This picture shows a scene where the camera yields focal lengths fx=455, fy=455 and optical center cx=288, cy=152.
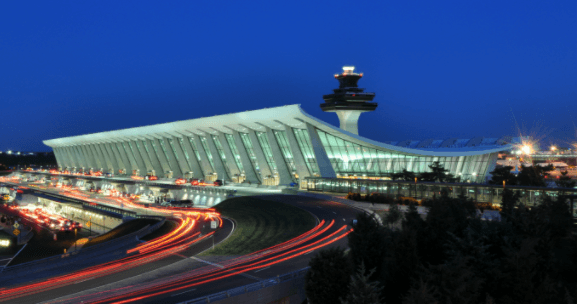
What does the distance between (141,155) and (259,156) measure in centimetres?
3736

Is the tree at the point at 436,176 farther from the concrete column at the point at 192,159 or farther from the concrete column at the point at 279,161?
the concrete column at the point at 192,159

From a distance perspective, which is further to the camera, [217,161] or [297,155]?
[217,161]

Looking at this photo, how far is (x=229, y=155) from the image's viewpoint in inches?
2410

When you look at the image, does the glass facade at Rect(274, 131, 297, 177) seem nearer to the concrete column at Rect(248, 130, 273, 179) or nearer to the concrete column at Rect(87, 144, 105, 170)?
the concrete column at Rect(248, 130, 273, 179)

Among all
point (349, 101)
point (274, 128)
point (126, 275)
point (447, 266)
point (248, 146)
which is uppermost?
point (349, 101)

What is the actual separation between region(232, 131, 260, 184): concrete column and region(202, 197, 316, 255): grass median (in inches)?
714

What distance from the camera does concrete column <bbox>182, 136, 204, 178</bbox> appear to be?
69.0 meters

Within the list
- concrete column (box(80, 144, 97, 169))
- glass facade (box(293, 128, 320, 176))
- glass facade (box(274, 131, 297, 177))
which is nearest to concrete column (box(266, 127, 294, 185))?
glass facade (box(274, 131, 297, 177))

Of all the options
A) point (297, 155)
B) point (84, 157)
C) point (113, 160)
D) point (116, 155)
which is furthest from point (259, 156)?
point (84, 157)

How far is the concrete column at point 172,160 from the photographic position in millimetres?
74375

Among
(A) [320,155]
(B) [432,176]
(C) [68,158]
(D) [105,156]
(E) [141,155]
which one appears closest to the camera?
(B) [432,176]

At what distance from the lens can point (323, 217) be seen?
28750mm

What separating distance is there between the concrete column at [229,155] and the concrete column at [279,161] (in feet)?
33.1

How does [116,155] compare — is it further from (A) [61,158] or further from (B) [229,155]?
(B) [229,155]
